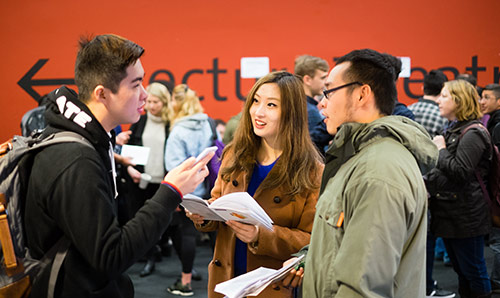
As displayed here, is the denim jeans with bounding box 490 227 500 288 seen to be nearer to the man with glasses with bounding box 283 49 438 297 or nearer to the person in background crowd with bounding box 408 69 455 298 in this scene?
the person in background crowd with bounding box 408 69 455 298

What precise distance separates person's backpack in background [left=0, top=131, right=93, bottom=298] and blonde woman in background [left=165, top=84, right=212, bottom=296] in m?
3.14

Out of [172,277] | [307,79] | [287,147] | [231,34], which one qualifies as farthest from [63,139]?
[231,34]

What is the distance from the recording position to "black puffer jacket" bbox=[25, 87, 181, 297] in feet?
4.94

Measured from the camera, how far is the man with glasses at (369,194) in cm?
144

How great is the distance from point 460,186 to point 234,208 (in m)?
2.73

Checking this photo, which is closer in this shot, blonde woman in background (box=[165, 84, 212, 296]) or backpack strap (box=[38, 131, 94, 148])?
backpack strap (box=[38, 131, 94, 148])

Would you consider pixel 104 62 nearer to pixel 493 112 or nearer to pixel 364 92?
pixel 364 92

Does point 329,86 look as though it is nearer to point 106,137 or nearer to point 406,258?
point 406,258

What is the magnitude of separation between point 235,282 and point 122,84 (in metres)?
0.85

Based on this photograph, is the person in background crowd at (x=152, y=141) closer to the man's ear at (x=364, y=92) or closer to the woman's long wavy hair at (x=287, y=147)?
the woman's long wavy hair at (x=287, y=147)

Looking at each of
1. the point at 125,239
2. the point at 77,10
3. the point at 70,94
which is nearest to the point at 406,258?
the point at 125,239

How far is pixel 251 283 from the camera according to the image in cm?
186

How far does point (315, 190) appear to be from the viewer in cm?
241

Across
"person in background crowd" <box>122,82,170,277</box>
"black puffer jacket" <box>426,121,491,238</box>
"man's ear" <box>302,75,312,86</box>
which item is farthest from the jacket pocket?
"person in background crowd" <box>122,82,170,277</box>
